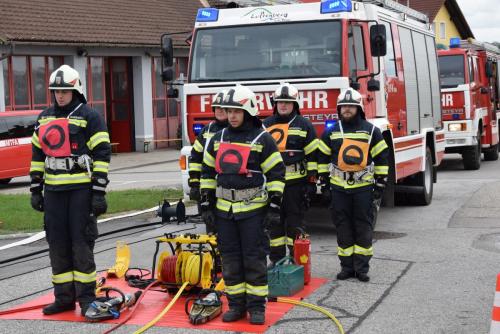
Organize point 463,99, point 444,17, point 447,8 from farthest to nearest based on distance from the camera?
point 447,8 → point 444,17 → point 463,99

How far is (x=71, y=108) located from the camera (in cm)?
722

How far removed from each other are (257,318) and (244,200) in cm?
95

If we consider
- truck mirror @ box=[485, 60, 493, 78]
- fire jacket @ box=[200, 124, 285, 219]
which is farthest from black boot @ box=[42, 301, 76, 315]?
truck mirror @ box=[485, 60, 493, 78]

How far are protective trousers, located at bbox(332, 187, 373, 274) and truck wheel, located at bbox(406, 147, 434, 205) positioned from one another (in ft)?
18.2

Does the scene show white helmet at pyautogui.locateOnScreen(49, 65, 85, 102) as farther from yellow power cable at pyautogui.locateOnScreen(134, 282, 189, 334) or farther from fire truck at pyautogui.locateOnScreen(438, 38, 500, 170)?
fire truck at pyautogui.locateOnScreen(438, 38, 500, 170)

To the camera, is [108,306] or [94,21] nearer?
[108,306]

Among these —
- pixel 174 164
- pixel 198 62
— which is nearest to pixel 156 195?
pixel 198 62

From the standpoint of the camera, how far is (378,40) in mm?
10367

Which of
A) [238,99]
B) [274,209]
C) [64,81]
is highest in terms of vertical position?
[64,81]

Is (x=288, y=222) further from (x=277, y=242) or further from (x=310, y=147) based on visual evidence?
(x=310, y=147)

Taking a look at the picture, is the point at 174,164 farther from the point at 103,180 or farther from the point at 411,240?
the point at 103,180

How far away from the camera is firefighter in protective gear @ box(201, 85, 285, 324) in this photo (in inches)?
267

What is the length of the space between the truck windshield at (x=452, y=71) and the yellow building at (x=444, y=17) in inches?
1582

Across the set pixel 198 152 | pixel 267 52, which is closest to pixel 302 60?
pixel 267 52
